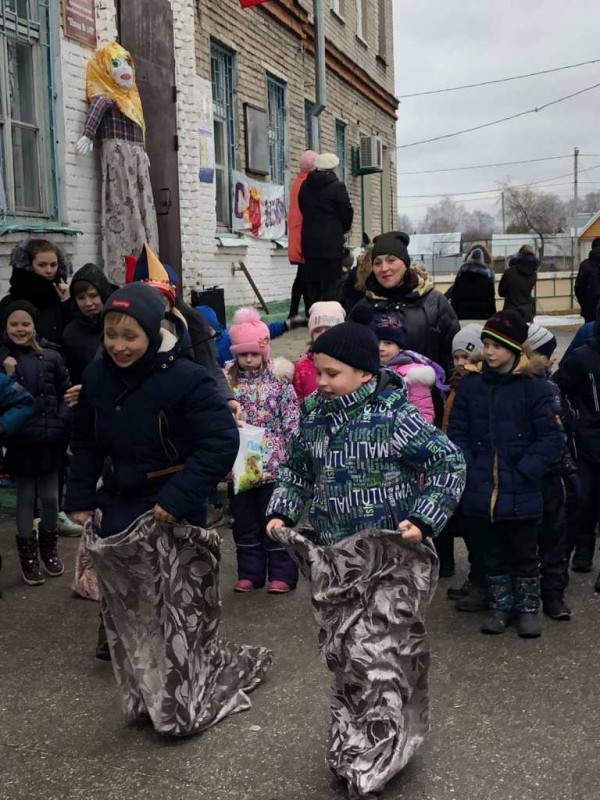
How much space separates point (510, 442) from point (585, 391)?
0.95 m

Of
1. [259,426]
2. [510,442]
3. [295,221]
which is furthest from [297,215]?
[510,442]

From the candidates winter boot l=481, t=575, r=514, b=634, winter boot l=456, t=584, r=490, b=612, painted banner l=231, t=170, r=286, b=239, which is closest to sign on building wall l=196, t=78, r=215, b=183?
painted banner l=231, t=170, r=286, b=239

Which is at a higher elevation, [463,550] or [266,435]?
[266,435]

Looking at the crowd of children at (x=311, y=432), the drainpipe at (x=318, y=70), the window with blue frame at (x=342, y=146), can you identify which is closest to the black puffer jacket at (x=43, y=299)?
the crowd of children at (x=311, y=432)

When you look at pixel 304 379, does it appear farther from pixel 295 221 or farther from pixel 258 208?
pixel 258 208

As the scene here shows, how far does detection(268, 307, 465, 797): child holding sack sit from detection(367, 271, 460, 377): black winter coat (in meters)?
2.04

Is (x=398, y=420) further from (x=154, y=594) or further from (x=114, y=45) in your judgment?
(x=114, y=45)

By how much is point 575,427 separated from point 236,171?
800cm

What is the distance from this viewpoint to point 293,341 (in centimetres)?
1208

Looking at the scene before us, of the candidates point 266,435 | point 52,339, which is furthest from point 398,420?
point 52,339

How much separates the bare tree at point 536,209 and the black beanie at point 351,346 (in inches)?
3561

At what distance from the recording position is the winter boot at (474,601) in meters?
4.86

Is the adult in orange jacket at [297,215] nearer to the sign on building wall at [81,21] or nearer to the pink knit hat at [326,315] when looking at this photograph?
the sign on building wall at [81,21]

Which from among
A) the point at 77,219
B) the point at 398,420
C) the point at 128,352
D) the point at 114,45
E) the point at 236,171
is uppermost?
the point at 114,45
